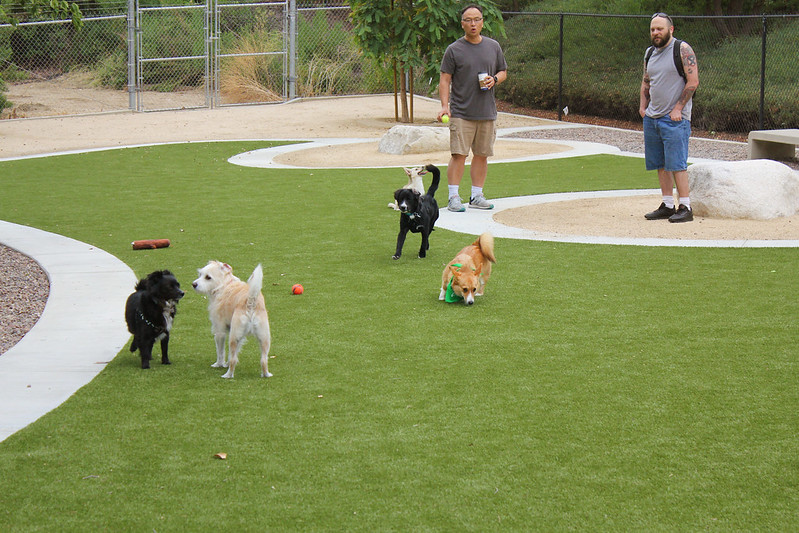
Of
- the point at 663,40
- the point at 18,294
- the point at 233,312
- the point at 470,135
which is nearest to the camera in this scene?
the point at 233,312

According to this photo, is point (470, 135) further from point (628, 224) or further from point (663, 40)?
point (663, 40)

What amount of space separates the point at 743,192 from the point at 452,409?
6.94 metres

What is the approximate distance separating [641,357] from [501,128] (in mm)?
17518

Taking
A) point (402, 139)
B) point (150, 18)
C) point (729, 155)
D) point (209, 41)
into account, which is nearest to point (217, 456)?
point (402, 139)

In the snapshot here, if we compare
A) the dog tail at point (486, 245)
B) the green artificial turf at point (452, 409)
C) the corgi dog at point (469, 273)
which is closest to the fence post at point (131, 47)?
the green artificial turf at point (452, 409)

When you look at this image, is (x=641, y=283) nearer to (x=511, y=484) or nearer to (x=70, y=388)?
(x=511, y=484)

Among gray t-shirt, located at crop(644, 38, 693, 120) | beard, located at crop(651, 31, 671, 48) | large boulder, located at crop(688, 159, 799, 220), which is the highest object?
beard, located at crop(651, 31, 671, 48)

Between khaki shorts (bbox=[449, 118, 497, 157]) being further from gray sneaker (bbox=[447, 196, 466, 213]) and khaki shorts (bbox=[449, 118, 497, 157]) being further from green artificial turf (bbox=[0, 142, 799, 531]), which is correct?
green artificial turf (bbox=[0, 142, 799, 531])

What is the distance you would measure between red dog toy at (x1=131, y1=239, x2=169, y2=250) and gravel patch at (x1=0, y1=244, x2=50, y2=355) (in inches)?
38.8

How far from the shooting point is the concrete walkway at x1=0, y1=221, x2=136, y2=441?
5.63 meters

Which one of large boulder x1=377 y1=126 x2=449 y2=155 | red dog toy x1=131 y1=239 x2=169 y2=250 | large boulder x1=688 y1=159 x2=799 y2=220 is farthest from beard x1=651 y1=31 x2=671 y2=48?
large boulder x1=377 y1=126 x2=449 y2=155

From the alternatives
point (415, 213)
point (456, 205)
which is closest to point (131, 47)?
point (456, 205)

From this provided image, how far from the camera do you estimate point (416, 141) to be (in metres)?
18.0

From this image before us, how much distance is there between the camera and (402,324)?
7121 mm
